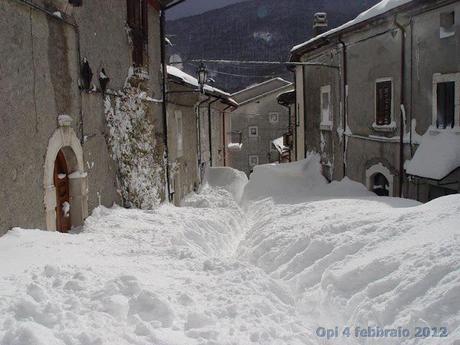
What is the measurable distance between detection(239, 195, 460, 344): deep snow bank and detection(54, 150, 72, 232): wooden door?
3270 mm

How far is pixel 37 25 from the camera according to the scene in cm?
689

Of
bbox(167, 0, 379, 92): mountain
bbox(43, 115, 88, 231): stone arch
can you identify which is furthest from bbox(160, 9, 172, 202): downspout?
bbox(167, 0, 379, 92): mountain

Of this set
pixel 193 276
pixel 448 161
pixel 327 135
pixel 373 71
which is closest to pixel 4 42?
pixel 193 276

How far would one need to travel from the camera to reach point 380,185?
43.5ft

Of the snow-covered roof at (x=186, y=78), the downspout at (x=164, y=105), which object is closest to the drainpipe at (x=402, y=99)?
the snow-covered roof at (x=186, y=78)

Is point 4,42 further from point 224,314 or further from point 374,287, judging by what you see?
point 374,287

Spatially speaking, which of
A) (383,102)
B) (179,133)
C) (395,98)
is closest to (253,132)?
(179,133)

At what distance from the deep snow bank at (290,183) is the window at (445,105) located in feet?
15.1

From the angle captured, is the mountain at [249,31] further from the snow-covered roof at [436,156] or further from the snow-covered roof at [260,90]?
the snow-covered roof at [436,156]

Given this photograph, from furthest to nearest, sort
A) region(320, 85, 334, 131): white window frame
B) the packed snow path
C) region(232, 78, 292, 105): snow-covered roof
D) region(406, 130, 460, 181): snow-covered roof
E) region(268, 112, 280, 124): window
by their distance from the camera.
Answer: region(268, 112, 280, 124): window
region(232, 78, 292, 105): snow-covered roof
region(320, 85, 334, 131): white window frame
region(406, 130, 460, 181): snow-covered roof
the packed snow path

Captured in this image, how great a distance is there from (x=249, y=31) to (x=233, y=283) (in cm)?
8116

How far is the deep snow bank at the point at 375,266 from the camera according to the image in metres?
4.50

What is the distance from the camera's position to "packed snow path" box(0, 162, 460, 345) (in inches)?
155

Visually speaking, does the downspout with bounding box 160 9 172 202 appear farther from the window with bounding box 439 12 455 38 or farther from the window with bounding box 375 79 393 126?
the window with bounding box 439 12 455 38
